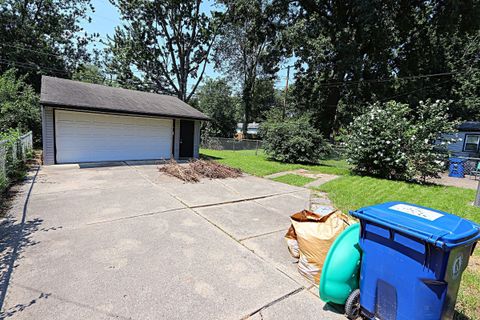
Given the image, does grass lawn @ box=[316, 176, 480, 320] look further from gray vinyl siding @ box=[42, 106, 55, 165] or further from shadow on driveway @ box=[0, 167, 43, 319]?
gray vinyl siding @ box=[42, 106, 55, 165]

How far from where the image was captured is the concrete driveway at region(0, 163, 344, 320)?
235cm

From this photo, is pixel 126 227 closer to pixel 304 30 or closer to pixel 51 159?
pixel 51 159

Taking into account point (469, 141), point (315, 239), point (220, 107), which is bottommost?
point (315, 239)

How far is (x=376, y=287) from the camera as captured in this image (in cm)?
205

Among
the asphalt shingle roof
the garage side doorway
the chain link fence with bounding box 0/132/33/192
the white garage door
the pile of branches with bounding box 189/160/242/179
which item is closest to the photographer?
the chain link fence with bounding box 0/132/33/192

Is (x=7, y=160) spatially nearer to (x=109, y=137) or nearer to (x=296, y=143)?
(x=109, y=137)

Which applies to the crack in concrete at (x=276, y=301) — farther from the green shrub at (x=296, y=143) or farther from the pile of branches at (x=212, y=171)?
the green shrub at (x=296, y=143)

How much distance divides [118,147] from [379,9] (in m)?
17.3

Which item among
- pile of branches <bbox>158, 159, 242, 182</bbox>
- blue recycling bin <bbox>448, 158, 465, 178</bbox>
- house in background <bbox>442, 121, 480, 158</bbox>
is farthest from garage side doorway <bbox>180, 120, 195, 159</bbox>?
house in background <bbox>442, 121, 480, 158</bbox>

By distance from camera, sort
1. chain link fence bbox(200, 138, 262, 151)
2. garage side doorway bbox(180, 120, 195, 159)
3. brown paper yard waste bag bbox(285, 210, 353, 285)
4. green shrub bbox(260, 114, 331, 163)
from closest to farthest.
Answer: brown paper yard waste bag bbox(285, 210, 353, 285), green shrub bbox(260, 114, 331, 163), garage side doorway bbox(180, 120, 195, 159), chain link fence bbox(200, 138, 262, 151)

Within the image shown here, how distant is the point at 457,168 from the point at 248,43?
1741 centimetres

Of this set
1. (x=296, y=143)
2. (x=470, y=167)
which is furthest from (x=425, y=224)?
(x=470, y=167)

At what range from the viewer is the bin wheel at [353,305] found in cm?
225

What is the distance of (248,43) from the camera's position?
69.4 ft
